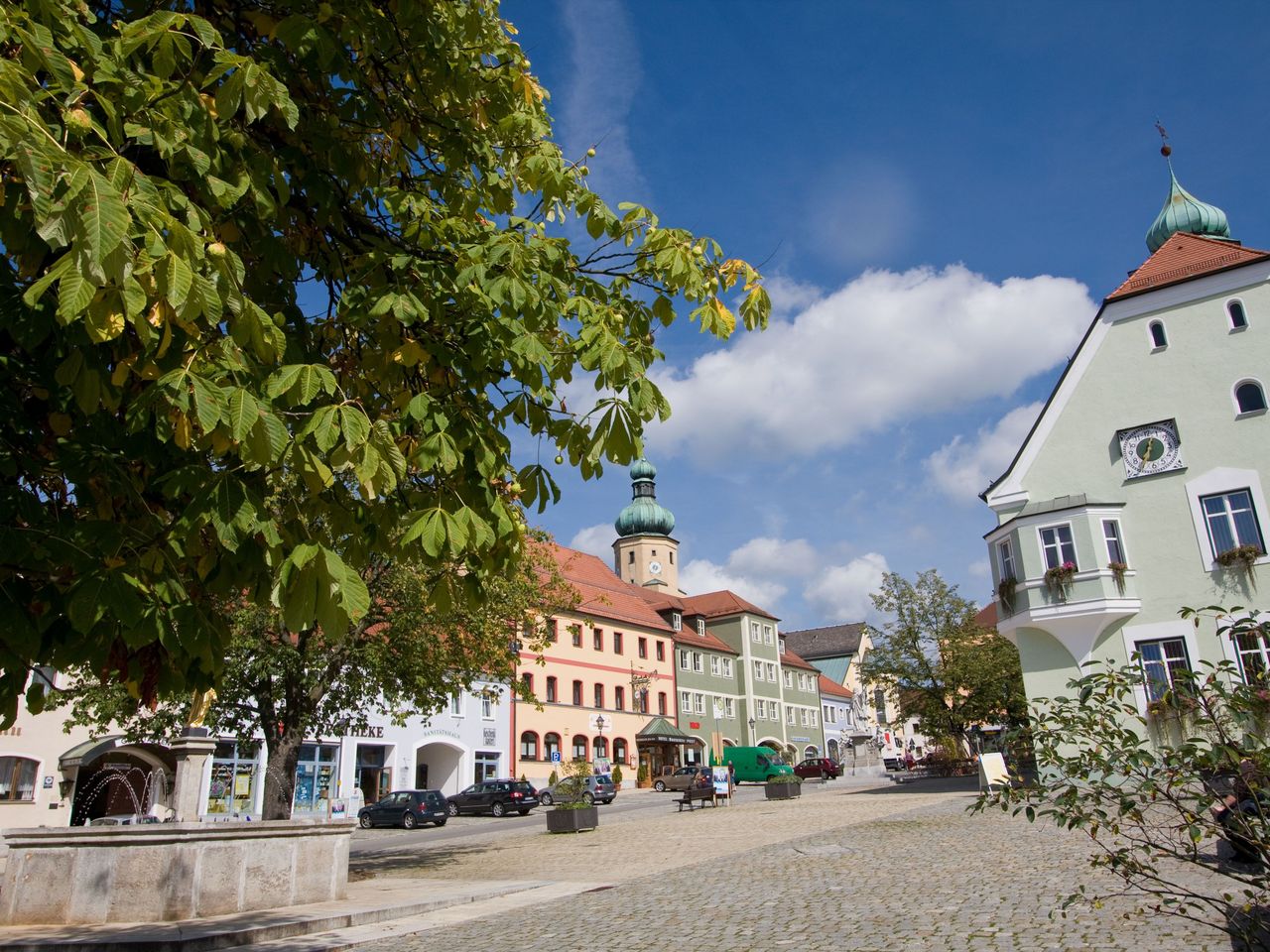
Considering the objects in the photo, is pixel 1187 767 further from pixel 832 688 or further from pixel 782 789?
pixel 832 688

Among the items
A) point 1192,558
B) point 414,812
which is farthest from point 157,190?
point 414,812

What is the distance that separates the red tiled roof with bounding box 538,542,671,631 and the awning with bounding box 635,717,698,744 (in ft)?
26.4

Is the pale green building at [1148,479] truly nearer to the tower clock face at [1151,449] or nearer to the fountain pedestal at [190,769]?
the tower clock face at [1151,449]

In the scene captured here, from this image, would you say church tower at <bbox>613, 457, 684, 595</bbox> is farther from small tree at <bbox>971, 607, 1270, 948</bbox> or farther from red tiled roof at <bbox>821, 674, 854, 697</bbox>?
small tree at <bbox>971, 607, 1270, 948</bbox>

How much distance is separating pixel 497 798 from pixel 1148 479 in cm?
2705

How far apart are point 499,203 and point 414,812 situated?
33.0 m

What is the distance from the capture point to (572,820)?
2566cm

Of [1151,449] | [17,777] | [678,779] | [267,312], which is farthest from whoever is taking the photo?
[678,779]

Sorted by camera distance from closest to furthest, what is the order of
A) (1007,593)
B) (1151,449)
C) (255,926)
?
(255,926)
(1151,449)
(1007,593)

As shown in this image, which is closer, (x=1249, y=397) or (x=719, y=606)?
(x=1249, y=397)

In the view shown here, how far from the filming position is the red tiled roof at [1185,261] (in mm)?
25641

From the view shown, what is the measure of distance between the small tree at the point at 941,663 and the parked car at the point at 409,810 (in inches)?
896

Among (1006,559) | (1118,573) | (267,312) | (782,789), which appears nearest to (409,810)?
(782,789)

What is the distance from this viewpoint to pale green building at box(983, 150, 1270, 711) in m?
24.5
